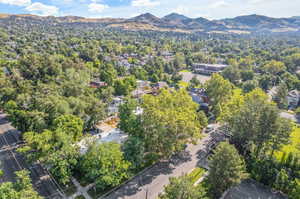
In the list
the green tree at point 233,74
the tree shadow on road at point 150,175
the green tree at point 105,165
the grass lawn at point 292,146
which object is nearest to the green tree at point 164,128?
the tree shadow on road at point 150,175

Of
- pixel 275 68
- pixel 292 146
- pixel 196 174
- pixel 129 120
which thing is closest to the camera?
pixel 196 174

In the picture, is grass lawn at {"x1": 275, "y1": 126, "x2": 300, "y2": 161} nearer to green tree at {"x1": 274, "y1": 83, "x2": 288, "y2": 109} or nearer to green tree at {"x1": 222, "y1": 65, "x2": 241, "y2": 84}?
green tree at {"x1": 274, "y1": 83, "x2": 288, "y2": 109}

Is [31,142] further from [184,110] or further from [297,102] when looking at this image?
[297,102]

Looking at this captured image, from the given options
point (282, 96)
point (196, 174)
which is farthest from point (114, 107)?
point (282, 96)

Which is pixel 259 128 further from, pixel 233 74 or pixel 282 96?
pixel 233 74

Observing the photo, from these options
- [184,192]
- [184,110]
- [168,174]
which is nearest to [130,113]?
[184,110]
